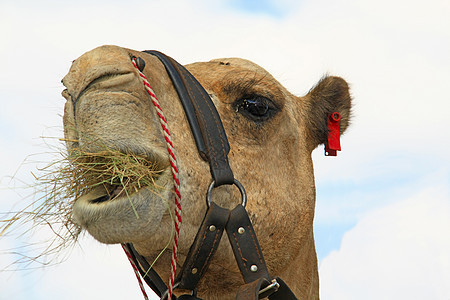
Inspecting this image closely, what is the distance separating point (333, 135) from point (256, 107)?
1.05 metres

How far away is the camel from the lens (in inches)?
123

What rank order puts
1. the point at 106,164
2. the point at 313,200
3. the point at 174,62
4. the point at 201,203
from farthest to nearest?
the point at 313,200
the point at 174,62
the point at 201,203
the point at 106,164

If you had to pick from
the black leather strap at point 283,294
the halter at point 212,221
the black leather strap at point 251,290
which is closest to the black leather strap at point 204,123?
the halter at point 212,221

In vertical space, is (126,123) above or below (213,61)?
below

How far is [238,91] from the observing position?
386 cm

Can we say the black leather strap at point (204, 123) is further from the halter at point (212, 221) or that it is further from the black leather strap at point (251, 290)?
the black leather strap at point (251, 290)

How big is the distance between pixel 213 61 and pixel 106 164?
5.24 feet

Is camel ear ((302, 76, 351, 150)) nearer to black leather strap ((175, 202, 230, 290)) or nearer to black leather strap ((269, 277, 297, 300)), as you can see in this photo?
black leather strap ((269, 277, 297, 300))

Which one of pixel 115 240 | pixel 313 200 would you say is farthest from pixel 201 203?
pixel 313 200

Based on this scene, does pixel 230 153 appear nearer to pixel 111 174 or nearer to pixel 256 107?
pixel 256 107

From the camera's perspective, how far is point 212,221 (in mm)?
3318

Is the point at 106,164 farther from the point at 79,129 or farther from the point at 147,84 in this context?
the point at 147,84

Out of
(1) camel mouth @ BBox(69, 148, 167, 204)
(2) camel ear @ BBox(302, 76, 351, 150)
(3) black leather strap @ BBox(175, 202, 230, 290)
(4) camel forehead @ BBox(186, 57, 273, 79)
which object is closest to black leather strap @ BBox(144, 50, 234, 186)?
(3) black leather strap @ BBox(175, 202, 230, 290)

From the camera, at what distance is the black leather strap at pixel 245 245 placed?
3.40 metres
